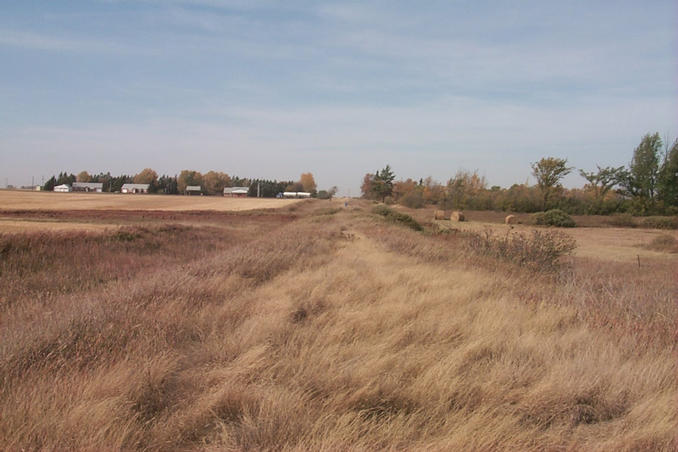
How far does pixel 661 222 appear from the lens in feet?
134

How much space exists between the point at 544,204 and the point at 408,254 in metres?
49.9

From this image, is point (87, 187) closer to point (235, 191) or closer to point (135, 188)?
point (135, 188)

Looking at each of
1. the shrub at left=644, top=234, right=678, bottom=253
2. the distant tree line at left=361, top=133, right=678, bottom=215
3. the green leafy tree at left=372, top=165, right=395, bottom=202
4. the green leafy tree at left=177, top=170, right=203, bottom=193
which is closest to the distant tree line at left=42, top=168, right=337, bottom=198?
the green leafy tree at left=177, top=170, right=203, bottom=193

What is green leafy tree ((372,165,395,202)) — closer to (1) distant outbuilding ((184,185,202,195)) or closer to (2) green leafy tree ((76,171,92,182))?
(1) distant outbuilding ((184,185,202,195))

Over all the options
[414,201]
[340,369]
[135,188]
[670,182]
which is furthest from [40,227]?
[135,188]

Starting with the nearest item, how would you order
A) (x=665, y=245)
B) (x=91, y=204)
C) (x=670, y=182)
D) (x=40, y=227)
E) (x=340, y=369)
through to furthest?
(x=340, y=369)
(x=40, y=227)
(x=665, y=245)
(x=670, y=182)
(x=91, y=204)

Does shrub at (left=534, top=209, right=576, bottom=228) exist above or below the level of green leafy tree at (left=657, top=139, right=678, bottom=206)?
below

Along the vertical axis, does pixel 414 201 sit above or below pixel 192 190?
below

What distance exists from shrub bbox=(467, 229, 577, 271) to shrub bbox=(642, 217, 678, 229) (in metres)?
37.5

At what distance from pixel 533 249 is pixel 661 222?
1599 inches

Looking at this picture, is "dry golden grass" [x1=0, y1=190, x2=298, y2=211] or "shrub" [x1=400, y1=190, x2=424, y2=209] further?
"shrub" [x1=400, y1=190, x2=424, y2=209]

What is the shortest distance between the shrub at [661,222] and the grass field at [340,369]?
140 ft

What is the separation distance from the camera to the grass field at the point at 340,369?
2.89m

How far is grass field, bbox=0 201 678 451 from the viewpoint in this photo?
289 centimetres
